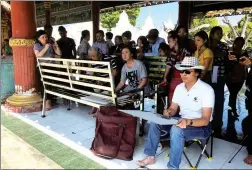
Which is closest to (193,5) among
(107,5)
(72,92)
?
(107,5)

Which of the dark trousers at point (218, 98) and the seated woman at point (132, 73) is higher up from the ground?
the seated woman at point (132, 73)

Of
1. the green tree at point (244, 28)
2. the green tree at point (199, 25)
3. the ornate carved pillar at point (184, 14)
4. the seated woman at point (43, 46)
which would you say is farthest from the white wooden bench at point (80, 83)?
the green tree at point (244, 28)

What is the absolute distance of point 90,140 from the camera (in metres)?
3.36

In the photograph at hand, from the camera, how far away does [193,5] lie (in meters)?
8.60

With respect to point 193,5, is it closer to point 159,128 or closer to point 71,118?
point 71,118

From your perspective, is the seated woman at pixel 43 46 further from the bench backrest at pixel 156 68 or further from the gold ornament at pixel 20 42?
the bench backrest at pixel 156 68

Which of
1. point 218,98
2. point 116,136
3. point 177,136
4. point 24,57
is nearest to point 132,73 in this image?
point 116,136

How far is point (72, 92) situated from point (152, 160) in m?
1.93

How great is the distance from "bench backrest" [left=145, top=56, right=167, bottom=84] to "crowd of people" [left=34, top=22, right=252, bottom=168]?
0.09 m

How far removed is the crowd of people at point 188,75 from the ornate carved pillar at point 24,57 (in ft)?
0.82

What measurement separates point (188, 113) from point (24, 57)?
127 inches

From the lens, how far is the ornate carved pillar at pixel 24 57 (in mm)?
4426

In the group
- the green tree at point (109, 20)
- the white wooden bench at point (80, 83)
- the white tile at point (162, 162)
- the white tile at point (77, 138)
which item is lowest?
the white tile at point (162, 162)

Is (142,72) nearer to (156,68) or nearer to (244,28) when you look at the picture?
(156,68)
